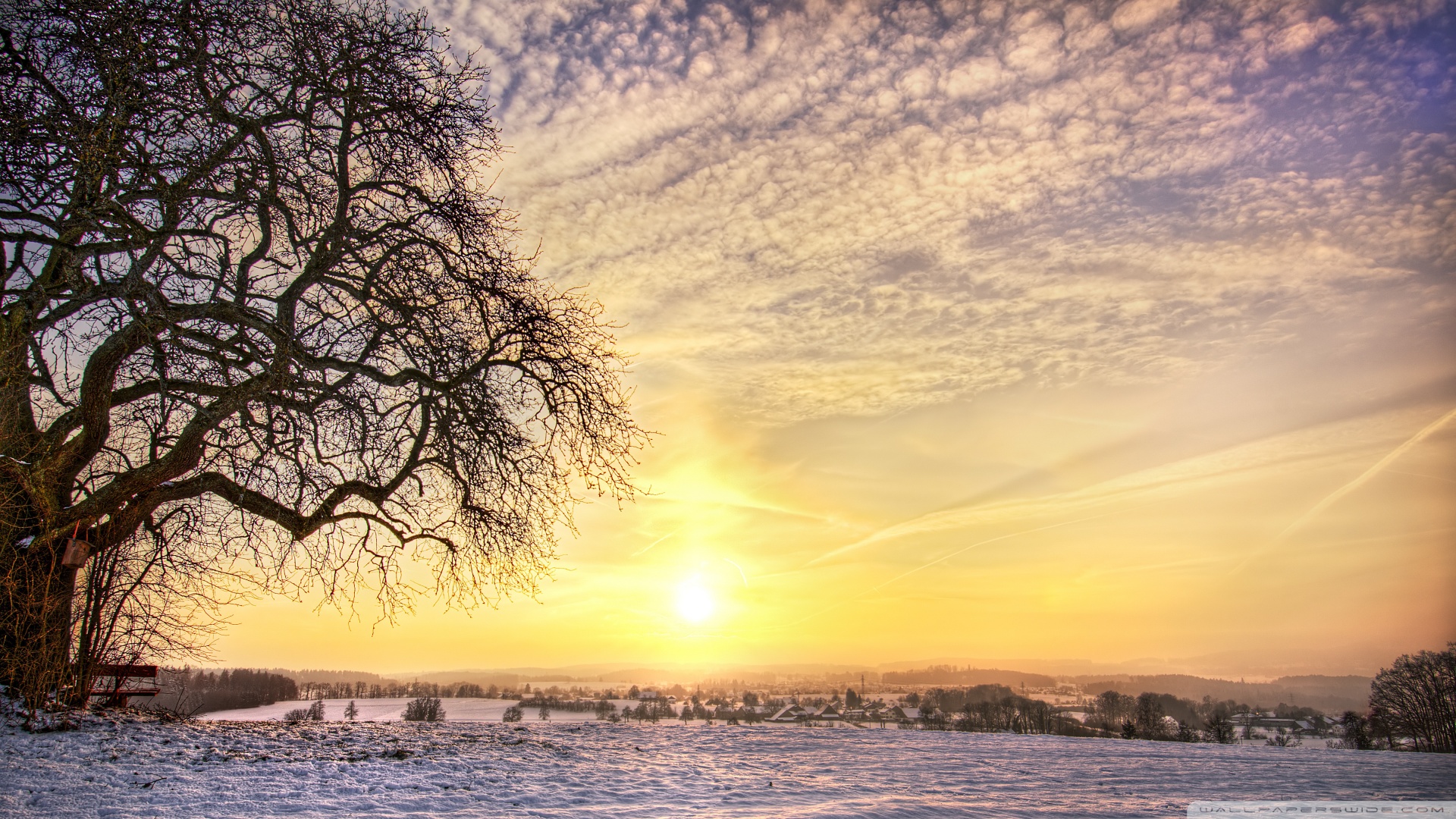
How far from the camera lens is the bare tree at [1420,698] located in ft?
95.7

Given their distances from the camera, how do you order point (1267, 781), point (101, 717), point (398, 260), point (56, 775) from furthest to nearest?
point (398, 260) < point (1267, 781) < point (101, 717) < point (56, 775)

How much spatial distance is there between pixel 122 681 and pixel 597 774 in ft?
26.0

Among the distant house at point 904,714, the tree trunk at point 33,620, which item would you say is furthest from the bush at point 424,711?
the distant house at point 904,714

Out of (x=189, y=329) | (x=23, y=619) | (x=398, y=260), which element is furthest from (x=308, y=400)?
(x=23, y=619)

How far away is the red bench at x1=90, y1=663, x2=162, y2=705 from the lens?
398 inches

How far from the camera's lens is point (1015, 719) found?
33750mm

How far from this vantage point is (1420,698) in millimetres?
31156

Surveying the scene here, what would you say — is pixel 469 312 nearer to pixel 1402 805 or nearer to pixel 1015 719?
pixel 1402 805

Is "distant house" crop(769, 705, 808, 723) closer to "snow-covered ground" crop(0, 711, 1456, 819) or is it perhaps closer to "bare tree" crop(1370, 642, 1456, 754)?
"snow-covered ground" crop(0, 711, 1456, 819)

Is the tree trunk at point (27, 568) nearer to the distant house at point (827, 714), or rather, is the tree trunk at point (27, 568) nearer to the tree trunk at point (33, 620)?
the tree trunk at point (33, 620)

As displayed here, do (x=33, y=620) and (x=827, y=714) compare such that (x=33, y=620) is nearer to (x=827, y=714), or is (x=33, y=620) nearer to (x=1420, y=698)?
(x=827, y=714)

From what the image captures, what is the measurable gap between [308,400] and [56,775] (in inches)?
184

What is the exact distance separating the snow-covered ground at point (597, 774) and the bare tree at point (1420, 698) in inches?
980

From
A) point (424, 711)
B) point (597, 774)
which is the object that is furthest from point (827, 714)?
point (597, 774)
